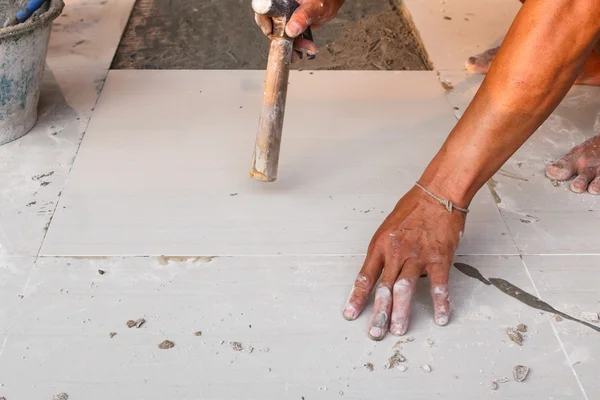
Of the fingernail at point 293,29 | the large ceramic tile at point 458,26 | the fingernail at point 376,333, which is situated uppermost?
the fingernail at point 293,29

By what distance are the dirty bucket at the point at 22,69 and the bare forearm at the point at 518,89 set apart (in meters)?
1.22

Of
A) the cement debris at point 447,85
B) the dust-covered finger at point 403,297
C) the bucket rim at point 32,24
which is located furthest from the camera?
the cement debris at point 447,85

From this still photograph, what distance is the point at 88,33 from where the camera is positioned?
2.83 m

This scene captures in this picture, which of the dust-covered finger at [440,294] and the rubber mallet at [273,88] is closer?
the dust-covered finger at [440,294]

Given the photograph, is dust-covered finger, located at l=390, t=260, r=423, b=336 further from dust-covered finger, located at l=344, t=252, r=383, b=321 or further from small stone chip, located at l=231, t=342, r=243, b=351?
small stone chip, located at l=231, t=342, r=243, b=351

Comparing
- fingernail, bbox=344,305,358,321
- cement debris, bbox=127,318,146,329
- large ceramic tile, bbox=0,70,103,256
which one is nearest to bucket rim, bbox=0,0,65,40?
large ceramic tile, bbox=0,70,103,256

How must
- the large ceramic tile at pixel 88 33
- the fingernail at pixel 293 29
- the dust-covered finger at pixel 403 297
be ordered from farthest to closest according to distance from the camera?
the large ceramic tile at pixel 88 33
the fingernail at pixel 293 29
the dust-covered finger at pixel 403 297

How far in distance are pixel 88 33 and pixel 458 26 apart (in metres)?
1.56

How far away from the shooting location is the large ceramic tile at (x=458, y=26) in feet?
8.77

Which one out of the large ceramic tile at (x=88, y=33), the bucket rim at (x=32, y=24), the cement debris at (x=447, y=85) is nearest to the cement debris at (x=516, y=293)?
the cement debris at (x=447, y=85)

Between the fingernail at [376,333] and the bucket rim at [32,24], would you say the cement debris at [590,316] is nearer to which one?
the fingernail at [376,333]

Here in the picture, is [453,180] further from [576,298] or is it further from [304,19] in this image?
[304,19]

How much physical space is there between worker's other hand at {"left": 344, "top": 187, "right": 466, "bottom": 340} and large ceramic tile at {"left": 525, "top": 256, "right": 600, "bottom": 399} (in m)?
0.24

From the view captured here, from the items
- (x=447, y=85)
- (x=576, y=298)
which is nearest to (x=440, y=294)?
(x=576, y=298)
